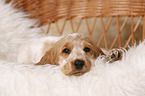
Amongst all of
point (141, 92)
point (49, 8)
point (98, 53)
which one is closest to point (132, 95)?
point (141, 92)

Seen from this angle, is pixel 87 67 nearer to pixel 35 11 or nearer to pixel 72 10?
pixel 72 10

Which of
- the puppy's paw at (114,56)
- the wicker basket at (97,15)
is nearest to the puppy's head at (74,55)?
the puppy's paw at (114,56)

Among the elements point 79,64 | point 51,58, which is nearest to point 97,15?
point 51,58

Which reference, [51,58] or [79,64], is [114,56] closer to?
[79,64]

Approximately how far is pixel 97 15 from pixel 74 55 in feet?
2.64

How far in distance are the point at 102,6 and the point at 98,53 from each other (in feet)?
2.25

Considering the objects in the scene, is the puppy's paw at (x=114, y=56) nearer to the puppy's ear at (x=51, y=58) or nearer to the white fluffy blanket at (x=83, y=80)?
the white fluffy blanket at (x=83, y=80)

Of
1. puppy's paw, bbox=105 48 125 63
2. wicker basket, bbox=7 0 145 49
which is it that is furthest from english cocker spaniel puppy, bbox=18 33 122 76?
wicker basket, bbox=7 0 145 49

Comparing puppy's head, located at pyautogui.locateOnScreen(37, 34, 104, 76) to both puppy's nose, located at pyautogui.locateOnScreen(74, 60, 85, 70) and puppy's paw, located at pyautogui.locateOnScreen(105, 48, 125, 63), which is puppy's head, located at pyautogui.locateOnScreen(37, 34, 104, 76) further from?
puppy's paw, located at pyautogui.locateOnScreen(105, 48, 125, 63)

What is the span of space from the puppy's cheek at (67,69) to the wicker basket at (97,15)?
29.0 inches

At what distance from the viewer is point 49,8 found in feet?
6.10

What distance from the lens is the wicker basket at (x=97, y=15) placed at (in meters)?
1.51

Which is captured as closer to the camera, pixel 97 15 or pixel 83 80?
pixel 83 80

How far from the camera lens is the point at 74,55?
96cm
